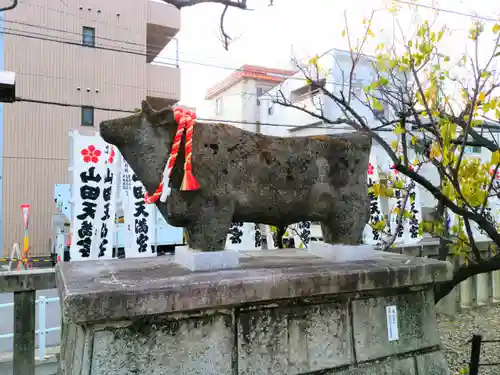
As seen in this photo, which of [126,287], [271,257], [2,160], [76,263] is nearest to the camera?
[126,287]

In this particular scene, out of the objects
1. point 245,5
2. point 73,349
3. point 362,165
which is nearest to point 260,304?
point 73,349

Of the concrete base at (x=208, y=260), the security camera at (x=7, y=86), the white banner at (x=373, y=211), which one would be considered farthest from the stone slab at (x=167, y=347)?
the white banner at (x=373, y=211)

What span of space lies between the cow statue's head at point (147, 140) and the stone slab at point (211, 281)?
24.0 inches

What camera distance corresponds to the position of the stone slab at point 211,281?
1.77 m

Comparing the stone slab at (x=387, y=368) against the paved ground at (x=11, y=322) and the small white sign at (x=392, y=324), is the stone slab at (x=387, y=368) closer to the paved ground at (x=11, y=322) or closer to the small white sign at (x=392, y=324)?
the small white sign at (x=392, y=324)

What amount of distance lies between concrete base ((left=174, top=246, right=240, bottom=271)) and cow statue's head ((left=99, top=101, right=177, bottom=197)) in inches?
18.8

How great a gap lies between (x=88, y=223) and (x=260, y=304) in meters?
4.51

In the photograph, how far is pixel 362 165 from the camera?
2.79m

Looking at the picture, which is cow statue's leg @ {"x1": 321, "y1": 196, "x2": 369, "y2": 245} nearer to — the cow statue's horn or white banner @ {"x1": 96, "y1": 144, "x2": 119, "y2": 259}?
the cow statue's horn

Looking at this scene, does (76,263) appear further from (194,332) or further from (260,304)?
(260,304)

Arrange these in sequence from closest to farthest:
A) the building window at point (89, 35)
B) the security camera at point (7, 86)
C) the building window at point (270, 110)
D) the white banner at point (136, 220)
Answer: the security camera at point (7, 86), the white banner at point (136, 220), the building window at point (89, 35), the building window at point (270, 110)

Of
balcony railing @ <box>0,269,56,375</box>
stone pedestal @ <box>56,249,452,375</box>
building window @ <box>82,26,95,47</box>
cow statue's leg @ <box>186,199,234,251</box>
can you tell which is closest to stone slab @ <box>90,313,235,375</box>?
stone pedestal @ <box>56,249,452,375</box>

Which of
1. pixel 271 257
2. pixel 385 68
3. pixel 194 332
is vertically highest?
pixel 385 68

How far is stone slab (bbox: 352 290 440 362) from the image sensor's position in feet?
7.88
